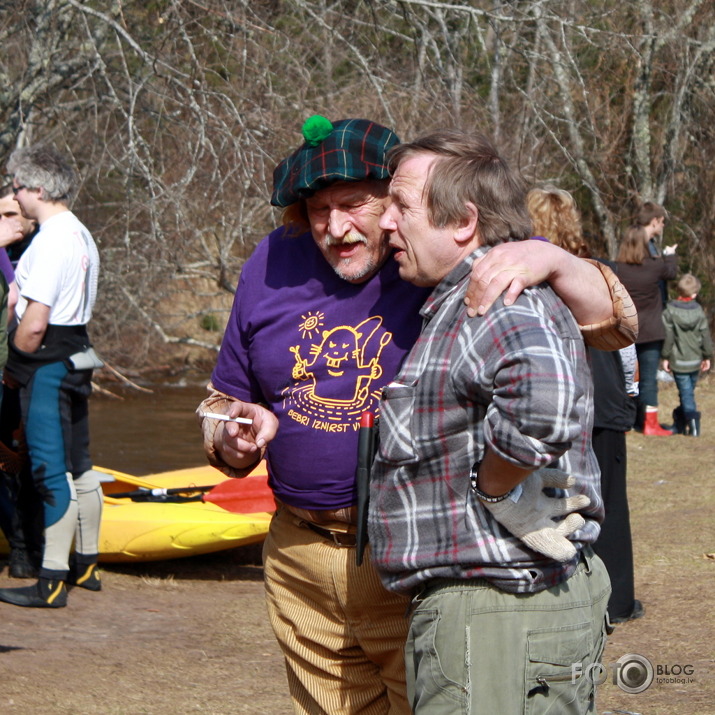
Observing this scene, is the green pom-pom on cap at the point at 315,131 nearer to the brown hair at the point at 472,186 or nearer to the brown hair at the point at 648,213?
the brown hair at the point at 472,186

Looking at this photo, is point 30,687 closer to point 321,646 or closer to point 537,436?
point 321,646

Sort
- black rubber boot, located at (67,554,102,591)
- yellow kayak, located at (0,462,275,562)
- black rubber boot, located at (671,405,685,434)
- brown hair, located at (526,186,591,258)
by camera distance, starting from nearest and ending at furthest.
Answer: brown hair, located at (526,186,591,258) < black rubber boot, located at (67,554,102,591) < yellow kayak, located at (0,462,275,562) < black rubber boot, located at (671,405,685,434)

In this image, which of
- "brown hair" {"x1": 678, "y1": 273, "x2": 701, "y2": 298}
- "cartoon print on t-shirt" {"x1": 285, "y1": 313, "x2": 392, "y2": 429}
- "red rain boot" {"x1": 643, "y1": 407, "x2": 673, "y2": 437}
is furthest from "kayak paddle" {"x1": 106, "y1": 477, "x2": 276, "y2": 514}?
"brown hair" {"x1": 678, "y1": 273, "x2": 701, "y2": 298}

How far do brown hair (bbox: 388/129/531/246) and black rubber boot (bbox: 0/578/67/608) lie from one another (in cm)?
362

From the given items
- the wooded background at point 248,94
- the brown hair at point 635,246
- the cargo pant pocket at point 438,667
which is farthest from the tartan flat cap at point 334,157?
the brown hair at point 635,246

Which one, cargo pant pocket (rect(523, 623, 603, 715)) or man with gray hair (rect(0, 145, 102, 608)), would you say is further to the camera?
man with gray hair (rect(0, 145, 102, 608))

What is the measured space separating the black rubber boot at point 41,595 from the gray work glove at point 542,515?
3.63m

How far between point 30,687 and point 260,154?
4792 millimetres

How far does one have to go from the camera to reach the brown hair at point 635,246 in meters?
9.16

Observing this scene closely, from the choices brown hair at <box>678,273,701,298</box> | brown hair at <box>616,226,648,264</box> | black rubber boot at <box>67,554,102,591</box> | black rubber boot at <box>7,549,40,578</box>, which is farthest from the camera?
brown hair at <box>678,273,701,298</box>

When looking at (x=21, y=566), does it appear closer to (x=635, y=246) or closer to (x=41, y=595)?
(x=41, y=595)

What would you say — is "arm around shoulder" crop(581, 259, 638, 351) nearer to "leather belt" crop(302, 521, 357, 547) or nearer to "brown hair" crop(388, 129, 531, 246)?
"brown hair" crop(388, 129, 531, 246)

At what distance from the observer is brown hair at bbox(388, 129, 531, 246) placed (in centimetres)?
212

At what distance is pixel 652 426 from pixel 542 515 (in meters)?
8.95
